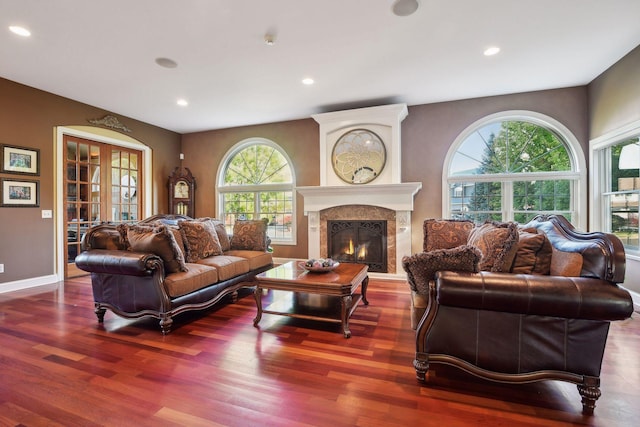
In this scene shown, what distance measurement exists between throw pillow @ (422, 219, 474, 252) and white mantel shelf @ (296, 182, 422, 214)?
1307 mm

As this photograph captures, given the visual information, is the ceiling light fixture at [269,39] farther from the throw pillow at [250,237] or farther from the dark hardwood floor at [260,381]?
the dark hardwood floor at [260,381]

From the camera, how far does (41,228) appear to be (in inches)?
164

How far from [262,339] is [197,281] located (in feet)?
2.86

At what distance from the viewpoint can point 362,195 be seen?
4.70 metres

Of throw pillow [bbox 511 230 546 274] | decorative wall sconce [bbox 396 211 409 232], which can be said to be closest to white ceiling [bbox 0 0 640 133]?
decorative wall sconce [bbox 396 211 409 232]

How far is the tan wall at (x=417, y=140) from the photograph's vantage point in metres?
4.20

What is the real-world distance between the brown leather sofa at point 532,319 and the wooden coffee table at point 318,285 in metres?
0.77

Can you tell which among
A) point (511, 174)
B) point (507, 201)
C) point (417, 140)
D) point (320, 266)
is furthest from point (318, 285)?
point (511, 174)

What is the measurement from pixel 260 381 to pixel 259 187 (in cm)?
439

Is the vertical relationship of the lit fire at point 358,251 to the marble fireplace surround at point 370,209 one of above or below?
below

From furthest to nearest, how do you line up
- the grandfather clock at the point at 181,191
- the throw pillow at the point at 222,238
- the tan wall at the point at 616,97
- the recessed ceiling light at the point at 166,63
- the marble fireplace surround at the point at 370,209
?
the grandfather clock at the point at 181,191, the marble fireplace surround at the point at 370,209, the throw pillow at the point at 222,238, the recessed ceiling light at the point at 166,63, the tan wall at the point at 616,97

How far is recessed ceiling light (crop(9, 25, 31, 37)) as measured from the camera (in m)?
2.70

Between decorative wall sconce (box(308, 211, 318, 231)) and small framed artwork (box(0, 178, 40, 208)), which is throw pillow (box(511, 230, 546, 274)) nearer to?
decorative wall sconce (box(308, 211, 318, 231))

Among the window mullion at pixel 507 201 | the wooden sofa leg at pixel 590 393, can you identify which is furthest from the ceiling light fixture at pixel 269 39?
the window mullion at pixel 507 201
